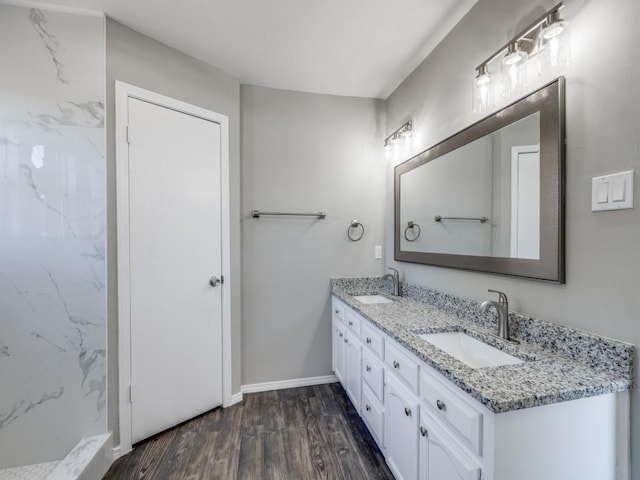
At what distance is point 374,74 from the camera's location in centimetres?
222

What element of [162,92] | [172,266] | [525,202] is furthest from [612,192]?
[162,92]

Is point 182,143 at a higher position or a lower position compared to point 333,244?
higher

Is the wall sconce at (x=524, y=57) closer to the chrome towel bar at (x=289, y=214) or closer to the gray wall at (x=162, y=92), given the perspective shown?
the chrome towel bar at (x=289, y=214)

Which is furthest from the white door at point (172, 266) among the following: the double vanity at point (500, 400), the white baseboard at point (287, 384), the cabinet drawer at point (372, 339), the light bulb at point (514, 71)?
the light bulb at point (514, 71)

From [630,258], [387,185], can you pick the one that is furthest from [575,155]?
[387,185]

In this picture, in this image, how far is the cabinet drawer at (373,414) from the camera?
1.59 m

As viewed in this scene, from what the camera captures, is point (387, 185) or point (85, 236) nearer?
point (85, 236)

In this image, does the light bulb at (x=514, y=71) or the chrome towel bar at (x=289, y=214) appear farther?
the chrome towel bar at (x=289, y=214)

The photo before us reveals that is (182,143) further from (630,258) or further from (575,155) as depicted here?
(630,258)

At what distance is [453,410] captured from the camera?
995 mm

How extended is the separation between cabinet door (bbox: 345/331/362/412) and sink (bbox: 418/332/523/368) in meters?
0.57

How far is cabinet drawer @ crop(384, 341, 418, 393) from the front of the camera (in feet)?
4.11

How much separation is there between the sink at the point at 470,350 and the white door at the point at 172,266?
1.50 m

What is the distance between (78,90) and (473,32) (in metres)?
2.17
